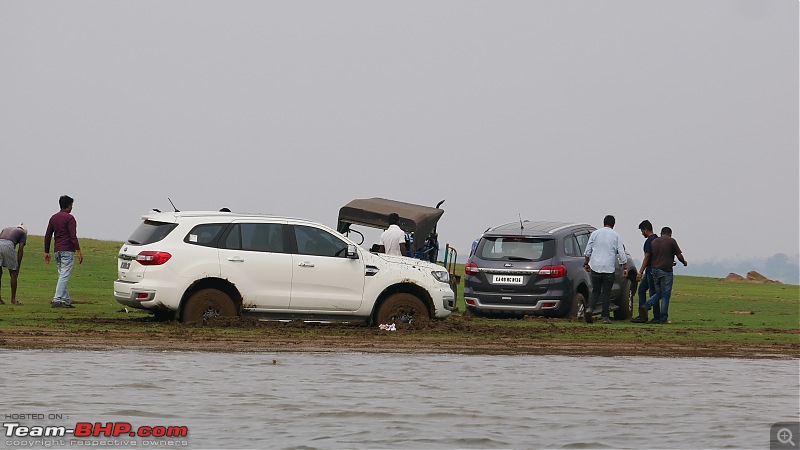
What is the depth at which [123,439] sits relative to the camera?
9.36m

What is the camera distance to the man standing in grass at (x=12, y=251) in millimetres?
21078

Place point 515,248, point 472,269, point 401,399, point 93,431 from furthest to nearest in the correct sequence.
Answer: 1. point 472,269
2. point 515,248
3. point 401,399
4. point 93,431

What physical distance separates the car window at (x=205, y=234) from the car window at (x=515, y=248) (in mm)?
6054

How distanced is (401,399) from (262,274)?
6.17 m

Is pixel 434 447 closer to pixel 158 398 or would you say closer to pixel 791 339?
pixel 158 398

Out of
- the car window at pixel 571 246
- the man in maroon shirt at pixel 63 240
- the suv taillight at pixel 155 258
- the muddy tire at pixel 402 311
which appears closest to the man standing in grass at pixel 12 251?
the man in maroon shirt at pixel 63 240

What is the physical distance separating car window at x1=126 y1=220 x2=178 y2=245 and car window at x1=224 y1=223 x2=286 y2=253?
842 millimetres

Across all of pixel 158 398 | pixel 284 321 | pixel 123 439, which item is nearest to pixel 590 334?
pixel 284 321

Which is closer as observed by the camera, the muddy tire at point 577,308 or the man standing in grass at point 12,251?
the man standing in grass at point 12,251

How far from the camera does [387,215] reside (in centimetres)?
2570

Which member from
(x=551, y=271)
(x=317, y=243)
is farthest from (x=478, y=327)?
(x=317, y=243)

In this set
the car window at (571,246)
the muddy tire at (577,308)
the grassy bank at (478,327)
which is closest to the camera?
the grassy bank at (478,327)

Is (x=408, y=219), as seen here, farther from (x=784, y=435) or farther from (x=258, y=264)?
(x=784, y=435)

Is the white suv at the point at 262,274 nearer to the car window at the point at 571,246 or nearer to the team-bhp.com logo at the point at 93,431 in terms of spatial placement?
the car window at the point at 571,246
